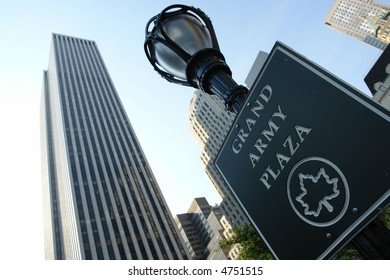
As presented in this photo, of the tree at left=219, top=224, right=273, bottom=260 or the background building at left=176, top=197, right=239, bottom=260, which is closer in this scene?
the tree at left=219, top=224, right=273, bottom=260

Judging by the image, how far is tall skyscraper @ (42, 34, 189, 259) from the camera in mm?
50625

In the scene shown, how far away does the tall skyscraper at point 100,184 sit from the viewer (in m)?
50.6

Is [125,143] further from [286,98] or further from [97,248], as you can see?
→ [286,98]

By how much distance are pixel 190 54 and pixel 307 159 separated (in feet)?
7.63

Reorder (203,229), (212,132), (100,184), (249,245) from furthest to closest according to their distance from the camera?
(203,229) < (212,132) < (100,184) < (249,245)

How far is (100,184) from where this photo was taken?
57781 millimetres

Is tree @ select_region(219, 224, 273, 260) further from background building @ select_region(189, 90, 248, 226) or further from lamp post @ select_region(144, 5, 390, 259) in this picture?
background building @ select_region(189, 90, 248, 226)

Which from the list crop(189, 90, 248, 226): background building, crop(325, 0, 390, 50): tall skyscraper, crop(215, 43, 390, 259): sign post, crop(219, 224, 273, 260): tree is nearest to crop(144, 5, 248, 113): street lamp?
crop(215, 43, 390, 259): sign post

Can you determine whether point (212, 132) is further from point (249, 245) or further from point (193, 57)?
point (193, 57)

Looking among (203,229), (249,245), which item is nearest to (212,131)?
(203,229)

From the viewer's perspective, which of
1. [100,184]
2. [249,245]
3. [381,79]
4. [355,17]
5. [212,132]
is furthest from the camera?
[355,17]

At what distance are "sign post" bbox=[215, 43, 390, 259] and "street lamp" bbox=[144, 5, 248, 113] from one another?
837 millimetres

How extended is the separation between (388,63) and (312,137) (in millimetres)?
35100
